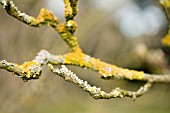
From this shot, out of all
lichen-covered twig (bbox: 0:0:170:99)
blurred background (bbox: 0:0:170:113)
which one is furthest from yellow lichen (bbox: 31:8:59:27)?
blurred background (bbox: 0:0:170:113)

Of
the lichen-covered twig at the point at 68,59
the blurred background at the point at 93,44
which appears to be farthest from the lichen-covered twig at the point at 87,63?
the blurred background at the point at 93,44

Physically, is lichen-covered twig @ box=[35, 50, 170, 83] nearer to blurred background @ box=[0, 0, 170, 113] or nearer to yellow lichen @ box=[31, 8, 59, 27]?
yellow lichen @ box=[31, 8, 59, 27]

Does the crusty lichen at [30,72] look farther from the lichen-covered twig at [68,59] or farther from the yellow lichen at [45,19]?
the yellow lichen at [45,19]

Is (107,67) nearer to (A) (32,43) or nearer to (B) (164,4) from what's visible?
(B) (164,4)

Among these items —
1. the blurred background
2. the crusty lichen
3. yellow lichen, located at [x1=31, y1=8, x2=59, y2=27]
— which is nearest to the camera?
the crusty lichen

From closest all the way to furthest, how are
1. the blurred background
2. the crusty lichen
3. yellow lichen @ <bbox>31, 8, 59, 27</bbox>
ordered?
the crusty lichen
yellow lichen @ <bbox>31, 8, 59, 27</bbox>
the blurred background

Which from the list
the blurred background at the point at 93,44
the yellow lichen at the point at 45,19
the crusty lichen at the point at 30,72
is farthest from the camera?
the blurred background at the point at 93,44

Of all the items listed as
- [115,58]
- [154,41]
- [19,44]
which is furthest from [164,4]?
[154,41]

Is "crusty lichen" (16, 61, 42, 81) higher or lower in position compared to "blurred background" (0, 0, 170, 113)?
lower
